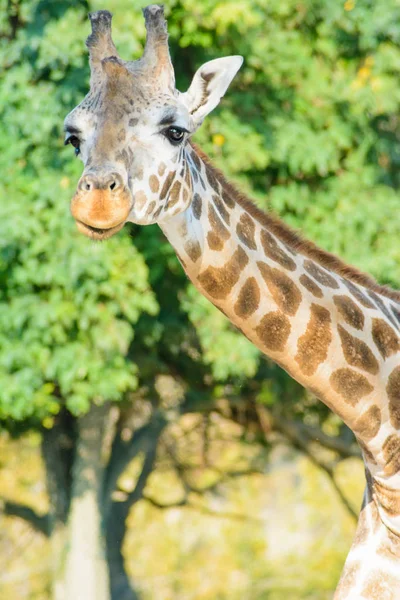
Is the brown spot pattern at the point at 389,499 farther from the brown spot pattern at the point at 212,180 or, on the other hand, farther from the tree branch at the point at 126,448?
the tree branch at the point at 126,448

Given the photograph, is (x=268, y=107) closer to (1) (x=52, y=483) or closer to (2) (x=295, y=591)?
(1) (x=52, y=483)

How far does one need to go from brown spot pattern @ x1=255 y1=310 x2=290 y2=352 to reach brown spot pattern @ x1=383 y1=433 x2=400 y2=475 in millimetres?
675

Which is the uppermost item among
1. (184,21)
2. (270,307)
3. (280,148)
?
(270,307)

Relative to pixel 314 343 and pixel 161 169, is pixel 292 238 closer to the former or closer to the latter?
pixel 314 343

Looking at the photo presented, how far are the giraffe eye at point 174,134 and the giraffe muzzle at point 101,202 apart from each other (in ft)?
1.38

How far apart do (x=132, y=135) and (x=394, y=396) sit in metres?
1.71

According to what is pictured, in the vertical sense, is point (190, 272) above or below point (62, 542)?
above

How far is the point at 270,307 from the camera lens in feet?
15.8

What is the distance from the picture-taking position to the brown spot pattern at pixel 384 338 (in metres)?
5.11

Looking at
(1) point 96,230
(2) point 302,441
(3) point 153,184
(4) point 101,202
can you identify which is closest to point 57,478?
(2) point 302,441

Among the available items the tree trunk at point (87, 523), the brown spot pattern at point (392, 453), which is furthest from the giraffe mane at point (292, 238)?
the tree trunk at point (87, 523)

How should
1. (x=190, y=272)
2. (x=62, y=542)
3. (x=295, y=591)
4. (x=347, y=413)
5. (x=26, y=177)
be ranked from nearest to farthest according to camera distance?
(x=190, y=272) → (x=347, y=413) → (x=26, y=177) → (x=62, y=542) → (x=295, y=591)

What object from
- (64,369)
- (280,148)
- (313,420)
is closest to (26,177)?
(64,369)

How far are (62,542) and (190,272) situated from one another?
897cm
